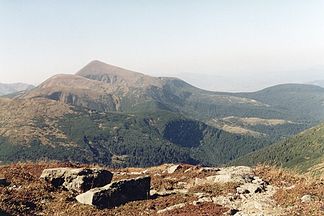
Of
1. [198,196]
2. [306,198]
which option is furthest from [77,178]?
[306,198]

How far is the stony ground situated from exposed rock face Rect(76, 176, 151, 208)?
76 centimetres

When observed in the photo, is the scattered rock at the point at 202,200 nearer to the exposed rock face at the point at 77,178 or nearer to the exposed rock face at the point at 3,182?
the exposed rock face at the point at 77,178

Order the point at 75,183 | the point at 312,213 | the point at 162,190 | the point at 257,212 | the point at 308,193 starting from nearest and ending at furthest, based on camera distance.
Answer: the point at 312,213, the point at 257,212, the point at 308,193, the point at 75,183, the point at 162,190

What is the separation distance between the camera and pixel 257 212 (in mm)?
26828

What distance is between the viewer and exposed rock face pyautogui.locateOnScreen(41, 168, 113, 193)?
32.7 metres

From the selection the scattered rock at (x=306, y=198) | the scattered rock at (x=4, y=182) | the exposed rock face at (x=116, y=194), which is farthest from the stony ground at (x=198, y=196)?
the exposed rock face at (x=116, y=194)

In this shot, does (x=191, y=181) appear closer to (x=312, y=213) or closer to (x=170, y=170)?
(x=170, y=170)

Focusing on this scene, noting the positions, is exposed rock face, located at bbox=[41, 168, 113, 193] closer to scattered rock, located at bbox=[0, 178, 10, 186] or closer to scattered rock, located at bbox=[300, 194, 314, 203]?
scattered rock, located at bbox=[0, 178, 10, 186]

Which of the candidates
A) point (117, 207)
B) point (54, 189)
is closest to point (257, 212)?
point (117, 207)

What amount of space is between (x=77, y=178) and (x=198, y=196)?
10.2 meters

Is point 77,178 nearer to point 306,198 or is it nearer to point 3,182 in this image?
point 3,182

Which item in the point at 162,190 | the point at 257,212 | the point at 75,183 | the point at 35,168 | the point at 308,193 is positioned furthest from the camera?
the point at 35,168

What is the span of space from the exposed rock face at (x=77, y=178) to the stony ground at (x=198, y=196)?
78 centimetres

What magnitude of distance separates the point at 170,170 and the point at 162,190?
383 inches
